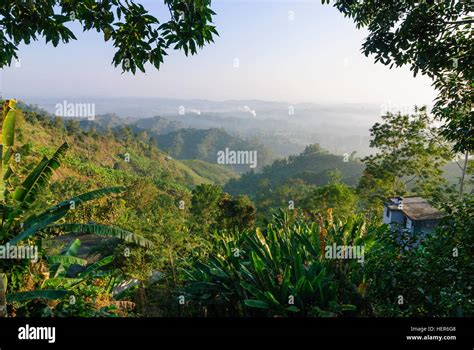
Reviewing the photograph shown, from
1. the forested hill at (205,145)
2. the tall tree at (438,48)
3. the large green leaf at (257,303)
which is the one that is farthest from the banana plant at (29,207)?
the forested hill at (205,145)

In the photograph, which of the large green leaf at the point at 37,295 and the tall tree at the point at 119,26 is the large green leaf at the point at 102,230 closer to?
the large green leaf at the point at 37,295

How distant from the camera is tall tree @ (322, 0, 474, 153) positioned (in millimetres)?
4398

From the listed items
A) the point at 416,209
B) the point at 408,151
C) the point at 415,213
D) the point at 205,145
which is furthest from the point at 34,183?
the point at 205,145

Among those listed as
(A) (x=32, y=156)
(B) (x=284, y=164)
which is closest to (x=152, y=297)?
(A) (x=32, y=156)

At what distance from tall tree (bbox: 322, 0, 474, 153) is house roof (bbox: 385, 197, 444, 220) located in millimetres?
10742

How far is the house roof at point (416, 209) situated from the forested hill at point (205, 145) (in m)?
116

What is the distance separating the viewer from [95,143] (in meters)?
55.9

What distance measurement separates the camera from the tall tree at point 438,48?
173 inches

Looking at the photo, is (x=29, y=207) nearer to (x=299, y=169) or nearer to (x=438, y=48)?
(x=438, y=48)

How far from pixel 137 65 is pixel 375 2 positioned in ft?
11.4

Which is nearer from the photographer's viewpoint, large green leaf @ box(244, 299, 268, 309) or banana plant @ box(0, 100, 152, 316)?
banana plant @ box(0, 100, 152, 316)

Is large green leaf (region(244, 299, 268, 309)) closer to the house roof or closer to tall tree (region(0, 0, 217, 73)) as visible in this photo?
tall tree (region(0, 0, 217, 73))

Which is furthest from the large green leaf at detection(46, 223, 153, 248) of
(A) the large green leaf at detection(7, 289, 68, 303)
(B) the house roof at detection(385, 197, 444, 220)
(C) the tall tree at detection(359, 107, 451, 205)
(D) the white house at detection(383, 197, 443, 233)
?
(C) the tall tree at detection(359, 107, 451, 205)

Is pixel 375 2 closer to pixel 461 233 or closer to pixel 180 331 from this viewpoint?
pixel 461 233
